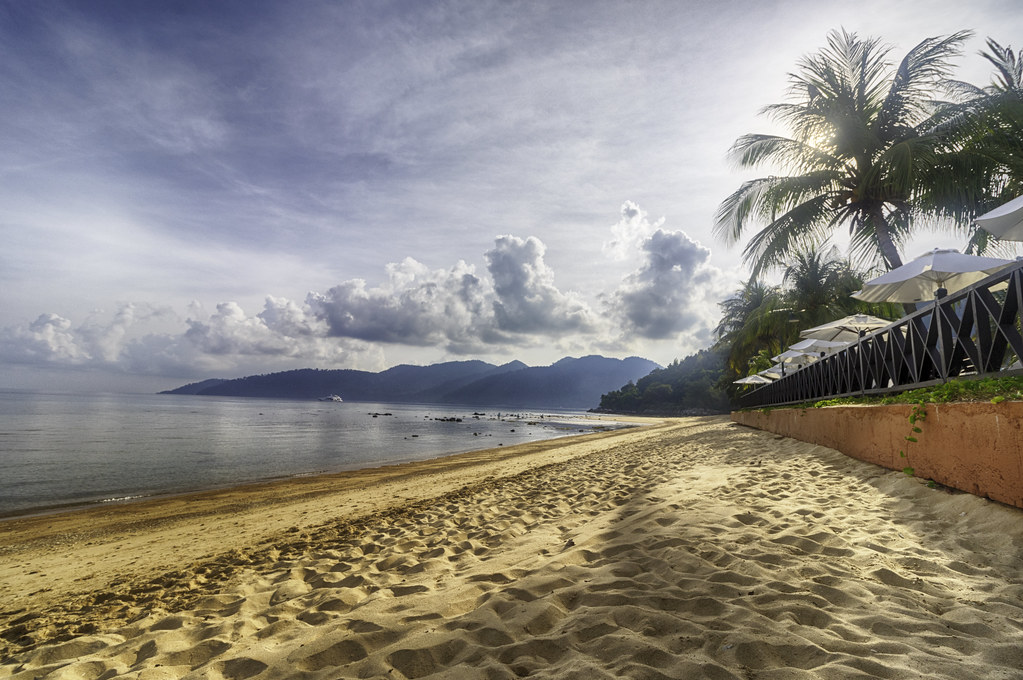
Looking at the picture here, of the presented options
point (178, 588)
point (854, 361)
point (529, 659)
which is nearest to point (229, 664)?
point (529, 659)

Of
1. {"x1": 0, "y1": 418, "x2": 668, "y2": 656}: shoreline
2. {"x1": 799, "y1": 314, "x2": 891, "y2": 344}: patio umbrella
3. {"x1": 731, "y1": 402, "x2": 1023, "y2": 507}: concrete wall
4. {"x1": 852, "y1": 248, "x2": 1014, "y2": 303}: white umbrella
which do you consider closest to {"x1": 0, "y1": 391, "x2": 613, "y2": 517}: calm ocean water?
{"x1": 0, "y1": 418, "x2": 668, "y2": 656}: shoreline

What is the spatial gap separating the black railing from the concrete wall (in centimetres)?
79

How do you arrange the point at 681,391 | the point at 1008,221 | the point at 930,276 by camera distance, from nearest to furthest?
the point at 1008,221
the point at 930,276
the point at 681,391

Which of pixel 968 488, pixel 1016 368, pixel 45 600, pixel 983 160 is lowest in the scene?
pixel 45 600

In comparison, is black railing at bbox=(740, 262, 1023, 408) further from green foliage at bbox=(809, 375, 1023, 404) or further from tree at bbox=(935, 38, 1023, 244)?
tree at bbox=(935, 38, 1023, 244)

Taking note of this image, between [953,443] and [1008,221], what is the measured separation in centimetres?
247

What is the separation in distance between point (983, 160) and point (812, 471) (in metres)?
9.88

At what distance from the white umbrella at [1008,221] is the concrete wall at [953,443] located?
2085 millimetres

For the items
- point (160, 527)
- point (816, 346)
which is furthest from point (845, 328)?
point (160, 527)

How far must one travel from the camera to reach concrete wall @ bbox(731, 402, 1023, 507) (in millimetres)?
3615

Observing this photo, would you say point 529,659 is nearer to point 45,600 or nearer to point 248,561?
point 248,561

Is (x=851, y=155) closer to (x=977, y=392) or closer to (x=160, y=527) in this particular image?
(x=977, y=392)

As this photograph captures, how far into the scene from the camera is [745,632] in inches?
92.6

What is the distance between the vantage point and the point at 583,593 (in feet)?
9.85
